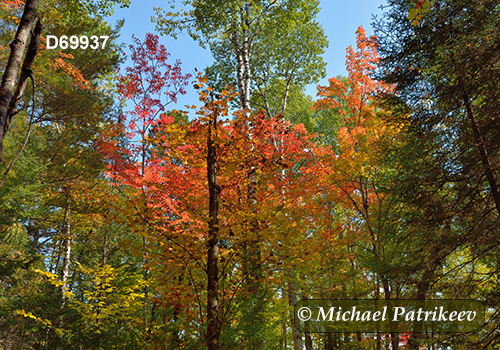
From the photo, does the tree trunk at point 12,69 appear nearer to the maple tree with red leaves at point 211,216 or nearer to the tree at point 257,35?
the maple tree with red leaves at point 211,216

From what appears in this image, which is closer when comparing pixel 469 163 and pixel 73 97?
pixel 469 163

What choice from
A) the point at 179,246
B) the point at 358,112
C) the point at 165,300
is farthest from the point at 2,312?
the point at 358,112

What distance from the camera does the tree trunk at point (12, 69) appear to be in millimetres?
1988

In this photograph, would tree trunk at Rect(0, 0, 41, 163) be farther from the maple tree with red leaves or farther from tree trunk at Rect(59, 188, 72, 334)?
tree trunk at Rect(59, 188, 72, 334)

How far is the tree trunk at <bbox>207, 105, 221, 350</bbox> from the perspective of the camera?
307 cm

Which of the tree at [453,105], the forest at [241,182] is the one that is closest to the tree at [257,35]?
the forest at [241,182]

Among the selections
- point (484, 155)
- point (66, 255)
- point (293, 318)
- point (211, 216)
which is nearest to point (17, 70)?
point (211, 216)

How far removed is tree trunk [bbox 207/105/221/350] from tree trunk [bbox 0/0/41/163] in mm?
1770

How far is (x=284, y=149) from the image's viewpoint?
10.0 m

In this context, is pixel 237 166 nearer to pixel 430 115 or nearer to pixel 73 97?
pixel 430 115

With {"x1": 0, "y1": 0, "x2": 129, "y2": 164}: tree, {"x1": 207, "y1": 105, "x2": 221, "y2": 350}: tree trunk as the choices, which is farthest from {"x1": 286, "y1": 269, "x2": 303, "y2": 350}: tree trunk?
{"x1": 0, "y1": 0, "x2": 129, "y2": 164}: tree

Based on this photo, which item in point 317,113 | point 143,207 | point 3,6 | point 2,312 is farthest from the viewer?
point 317,113

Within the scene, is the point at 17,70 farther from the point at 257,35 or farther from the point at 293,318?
the point at 257,35

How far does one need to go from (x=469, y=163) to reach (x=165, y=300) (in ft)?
17.4
